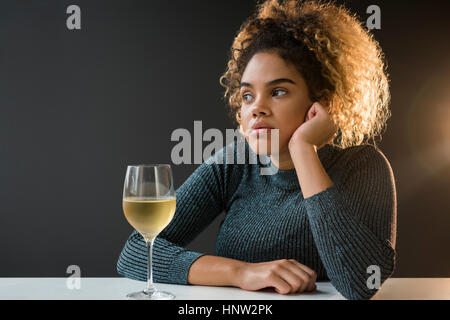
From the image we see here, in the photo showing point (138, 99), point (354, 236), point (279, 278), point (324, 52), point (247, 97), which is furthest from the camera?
point (138, 99)

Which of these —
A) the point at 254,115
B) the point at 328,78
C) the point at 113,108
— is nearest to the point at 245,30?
the point at 328,78

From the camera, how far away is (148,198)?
101 cm

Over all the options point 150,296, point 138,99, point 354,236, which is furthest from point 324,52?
point 138,99

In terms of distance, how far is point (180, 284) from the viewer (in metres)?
1.24

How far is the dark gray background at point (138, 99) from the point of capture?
3.44m

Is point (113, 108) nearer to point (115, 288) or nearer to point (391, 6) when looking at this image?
point (391, 6)

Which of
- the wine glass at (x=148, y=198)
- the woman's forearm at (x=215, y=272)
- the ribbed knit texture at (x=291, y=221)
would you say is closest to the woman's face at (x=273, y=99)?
the ribbed knit texture at (x=291, y=221)

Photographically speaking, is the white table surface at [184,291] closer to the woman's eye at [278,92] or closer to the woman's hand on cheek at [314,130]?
the woman's hand on cheek at [314,130]

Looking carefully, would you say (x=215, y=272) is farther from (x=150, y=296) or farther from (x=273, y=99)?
(x=273, y=99)

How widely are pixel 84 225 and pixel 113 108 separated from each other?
0.86 m

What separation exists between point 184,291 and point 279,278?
0.22 m

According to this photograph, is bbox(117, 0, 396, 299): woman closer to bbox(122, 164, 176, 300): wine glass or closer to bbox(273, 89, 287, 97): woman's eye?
bbox(273, 89, 287, 97): woman's eye

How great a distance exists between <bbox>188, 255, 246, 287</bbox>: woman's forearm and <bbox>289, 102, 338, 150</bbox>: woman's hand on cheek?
0.38 m

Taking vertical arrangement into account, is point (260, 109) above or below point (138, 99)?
below
